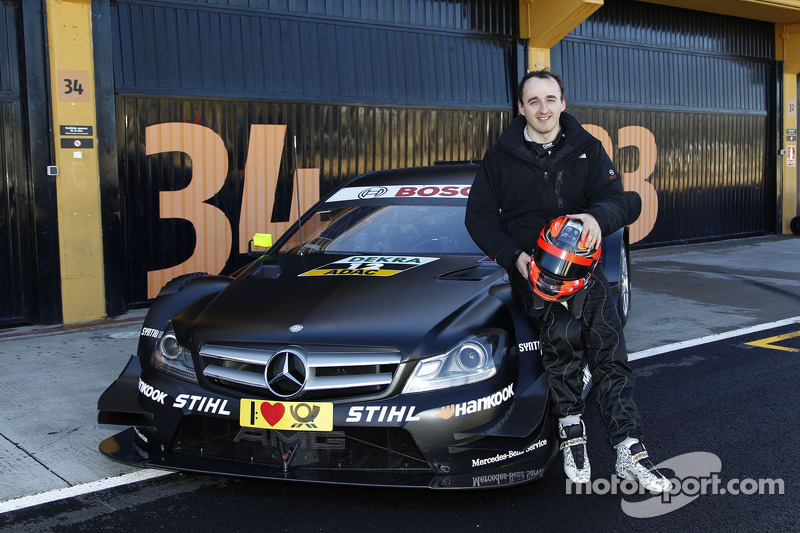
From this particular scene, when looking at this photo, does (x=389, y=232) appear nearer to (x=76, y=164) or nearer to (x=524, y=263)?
(x=524, y=263)

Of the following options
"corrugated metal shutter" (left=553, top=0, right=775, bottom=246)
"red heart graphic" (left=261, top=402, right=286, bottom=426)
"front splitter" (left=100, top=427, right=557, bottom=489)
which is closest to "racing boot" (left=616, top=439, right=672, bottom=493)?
"front splitter" (left=100, top=427, right=557, bottom=489)

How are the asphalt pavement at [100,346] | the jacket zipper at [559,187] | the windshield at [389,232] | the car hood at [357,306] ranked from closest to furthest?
the car hood at [357,306]
the jacket zipper at [559,187]
the asphalt pavement at [100,346]
the windshield at [389,232]

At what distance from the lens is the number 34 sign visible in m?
8.23

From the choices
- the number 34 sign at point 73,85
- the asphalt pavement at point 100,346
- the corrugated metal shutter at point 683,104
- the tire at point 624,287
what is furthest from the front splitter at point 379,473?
the corrugated metal shutter at point 683,104

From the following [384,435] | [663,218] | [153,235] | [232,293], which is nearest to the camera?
[384,435]

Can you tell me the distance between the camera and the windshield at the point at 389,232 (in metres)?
4.73

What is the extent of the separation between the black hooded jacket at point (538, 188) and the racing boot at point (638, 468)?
941 mm

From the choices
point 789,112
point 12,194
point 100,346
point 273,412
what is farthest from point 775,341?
point 789,112

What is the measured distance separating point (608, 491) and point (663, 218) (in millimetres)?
12052

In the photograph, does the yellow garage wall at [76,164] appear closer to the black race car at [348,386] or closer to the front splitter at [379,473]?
the black race car at [348,386]

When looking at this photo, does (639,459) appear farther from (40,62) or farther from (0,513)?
(40,62)

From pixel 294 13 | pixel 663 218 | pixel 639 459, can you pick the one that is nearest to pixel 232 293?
pixel 639 459

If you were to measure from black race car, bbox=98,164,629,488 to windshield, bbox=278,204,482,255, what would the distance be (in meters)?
0.53

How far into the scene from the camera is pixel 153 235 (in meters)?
9.18
